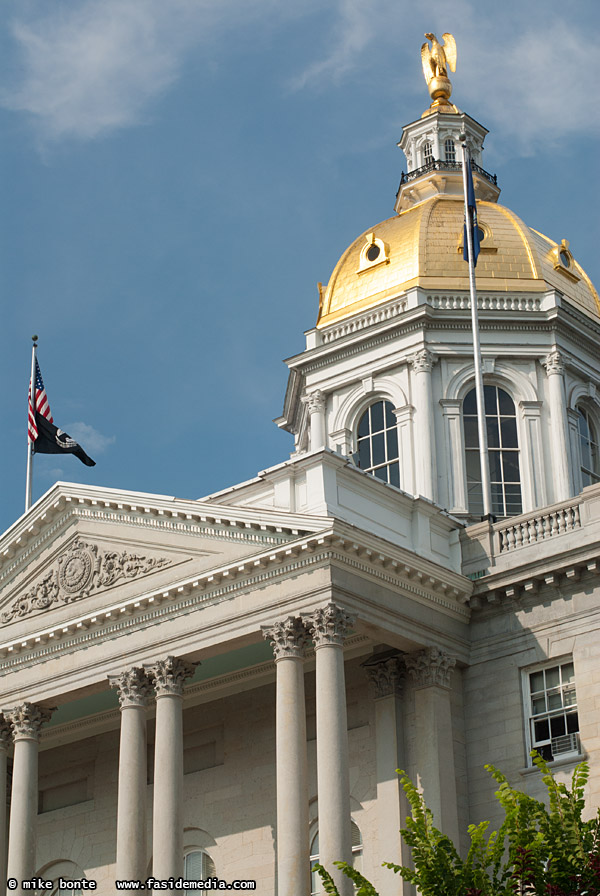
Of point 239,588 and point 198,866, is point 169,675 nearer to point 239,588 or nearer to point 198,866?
point 239,588

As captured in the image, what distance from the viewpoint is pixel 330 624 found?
28.4 m

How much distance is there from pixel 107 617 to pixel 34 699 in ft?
8.60

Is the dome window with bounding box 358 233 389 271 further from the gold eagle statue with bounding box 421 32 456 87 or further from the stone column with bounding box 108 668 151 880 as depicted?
the stone column with bounding box 108 668 151 880

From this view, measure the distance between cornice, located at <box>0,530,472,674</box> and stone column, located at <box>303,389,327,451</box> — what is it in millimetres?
11886

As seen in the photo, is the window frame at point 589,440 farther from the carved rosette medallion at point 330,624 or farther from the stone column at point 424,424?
the carved rosette medallion at point 330,624

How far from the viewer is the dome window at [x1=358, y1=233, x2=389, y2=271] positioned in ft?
143

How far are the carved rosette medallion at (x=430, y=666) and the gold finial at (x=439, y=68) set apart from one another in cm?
2299

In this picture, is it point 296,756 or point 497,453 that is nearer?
point 296,756

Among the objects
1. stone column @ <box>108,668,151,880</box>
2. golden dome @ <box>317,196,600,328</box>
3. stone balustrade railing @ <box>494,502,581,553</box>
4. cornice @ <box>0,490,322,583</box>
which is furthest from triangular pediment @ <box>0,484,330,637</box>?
golden dome @ <box>317,196,600,328</box>

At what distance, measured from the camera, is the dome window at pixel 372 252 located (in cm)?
4350

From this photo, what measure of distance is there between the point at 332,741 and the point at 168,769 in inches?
148

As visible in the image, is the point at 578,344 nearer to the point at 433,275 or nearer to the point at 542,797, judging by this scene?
the point at 433,275

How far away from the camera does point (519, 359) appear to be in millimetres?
41562

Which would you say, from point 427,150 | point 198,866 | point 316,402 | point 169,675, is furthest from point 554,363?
point 198,866
